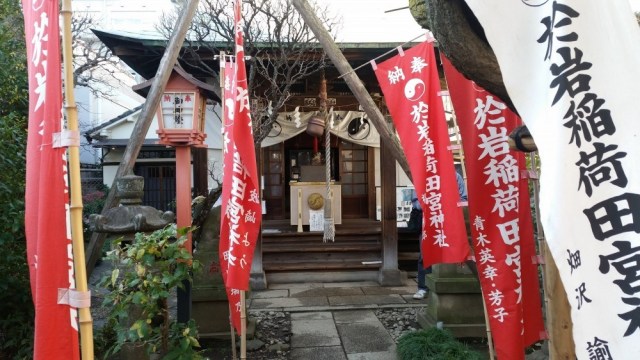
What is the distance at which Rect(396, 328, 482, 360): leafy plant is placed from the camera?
4.54 metres

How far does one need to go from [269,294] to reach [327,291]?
1190mm

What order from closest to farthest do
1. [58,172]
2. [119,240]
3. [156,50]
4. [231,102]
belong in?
[58,172]
[119,240]
[231,102]
[156,50]

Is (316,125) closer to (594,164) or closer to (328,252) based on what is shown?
(328,252)

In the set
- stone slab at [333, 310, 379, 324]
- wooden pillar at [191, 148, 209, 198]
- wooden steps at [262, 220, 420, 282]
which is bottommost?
stone slab at [333, 310, 379, 324]

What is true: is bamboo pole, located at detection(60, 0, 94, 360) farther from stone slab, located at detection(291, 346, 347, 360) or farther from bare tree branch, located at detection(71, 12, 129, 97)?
bare tree branch, located at detection(71, 12, 129, 97)

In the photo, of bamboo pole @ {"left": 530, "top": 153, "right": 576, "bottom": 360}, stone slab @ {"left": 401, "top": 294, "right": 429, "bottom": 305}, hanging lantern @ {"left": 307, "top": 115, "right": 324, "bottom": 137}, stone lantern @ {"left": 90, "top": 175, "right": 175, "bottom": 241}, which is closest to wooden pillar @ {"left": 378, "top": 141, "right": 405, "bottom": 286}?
stone slab @ {"left": 401, "top": 294, "right": 429, "bottom": 305}

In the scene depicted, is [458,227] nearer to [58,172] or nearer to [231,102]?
[231,102]

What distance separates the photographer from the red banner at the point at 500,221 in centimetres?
336

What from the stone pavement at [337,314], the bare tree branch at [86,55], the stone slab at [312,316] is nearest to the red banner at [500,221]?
the stone pavement at [337,314]

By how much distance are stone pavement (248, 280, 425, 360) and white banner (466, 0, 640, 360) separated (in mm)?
4157

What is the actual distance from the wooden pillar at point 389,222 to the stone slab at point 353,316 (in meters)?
1.76

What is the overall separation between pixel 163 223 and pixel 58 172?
149 centimetres

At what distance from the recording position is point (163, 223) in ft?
12.6

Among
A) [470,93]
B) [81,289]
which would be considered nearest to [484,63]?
[470,93]
